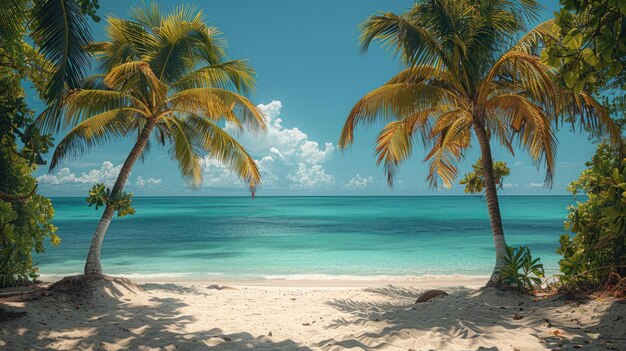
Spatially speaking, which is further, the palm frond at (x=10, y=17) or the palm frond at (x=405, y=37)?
the palm frond at (x=405, y=37)

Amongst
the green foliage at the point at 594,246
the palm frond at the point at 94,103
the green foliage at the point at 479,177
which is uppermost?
the palm frond at the point at 94,103

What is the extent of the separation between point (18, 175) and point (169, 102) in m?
3.08

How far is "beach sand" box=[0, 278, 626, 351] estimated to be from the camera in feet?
14.2

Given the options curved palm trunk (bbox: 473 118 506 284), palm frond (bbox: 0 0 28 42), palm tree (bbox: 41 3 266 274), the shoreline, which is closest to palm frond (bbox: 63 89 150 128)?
palm tree (bbox: 41 3 266 274)

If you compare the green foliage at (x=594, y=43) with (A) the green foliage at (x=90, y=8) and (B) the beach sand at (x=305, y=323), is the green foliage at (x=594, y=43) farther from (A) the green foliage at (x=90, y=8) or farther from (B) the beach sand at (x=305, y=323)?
(A) the green foliage at (x=90, y=8)

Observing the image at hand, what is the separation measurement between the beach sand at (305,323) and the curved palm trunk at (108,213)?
71 cm

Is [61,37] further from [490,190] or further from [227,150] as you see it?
[490,190]

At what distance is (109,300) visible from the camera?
675 cm

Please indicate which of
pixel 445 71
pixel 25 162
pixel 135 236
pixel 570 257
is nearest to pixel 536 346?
pixel 570 257

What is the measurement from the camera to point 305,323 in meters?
5.64

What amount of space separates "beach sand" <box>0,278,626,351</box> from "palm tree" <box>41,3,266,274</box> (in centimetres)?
206

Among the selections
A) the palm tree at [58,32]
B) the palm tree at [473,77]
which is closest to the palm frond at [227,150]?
the palm tree at [473,77]

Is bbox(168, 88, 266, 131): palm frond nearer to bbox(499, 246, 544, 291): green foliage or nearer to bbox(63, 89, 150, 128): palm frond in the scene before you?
bbox(63, 89, 150, 128): palm frond

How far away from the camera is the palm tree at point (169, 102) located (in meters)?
7.88
